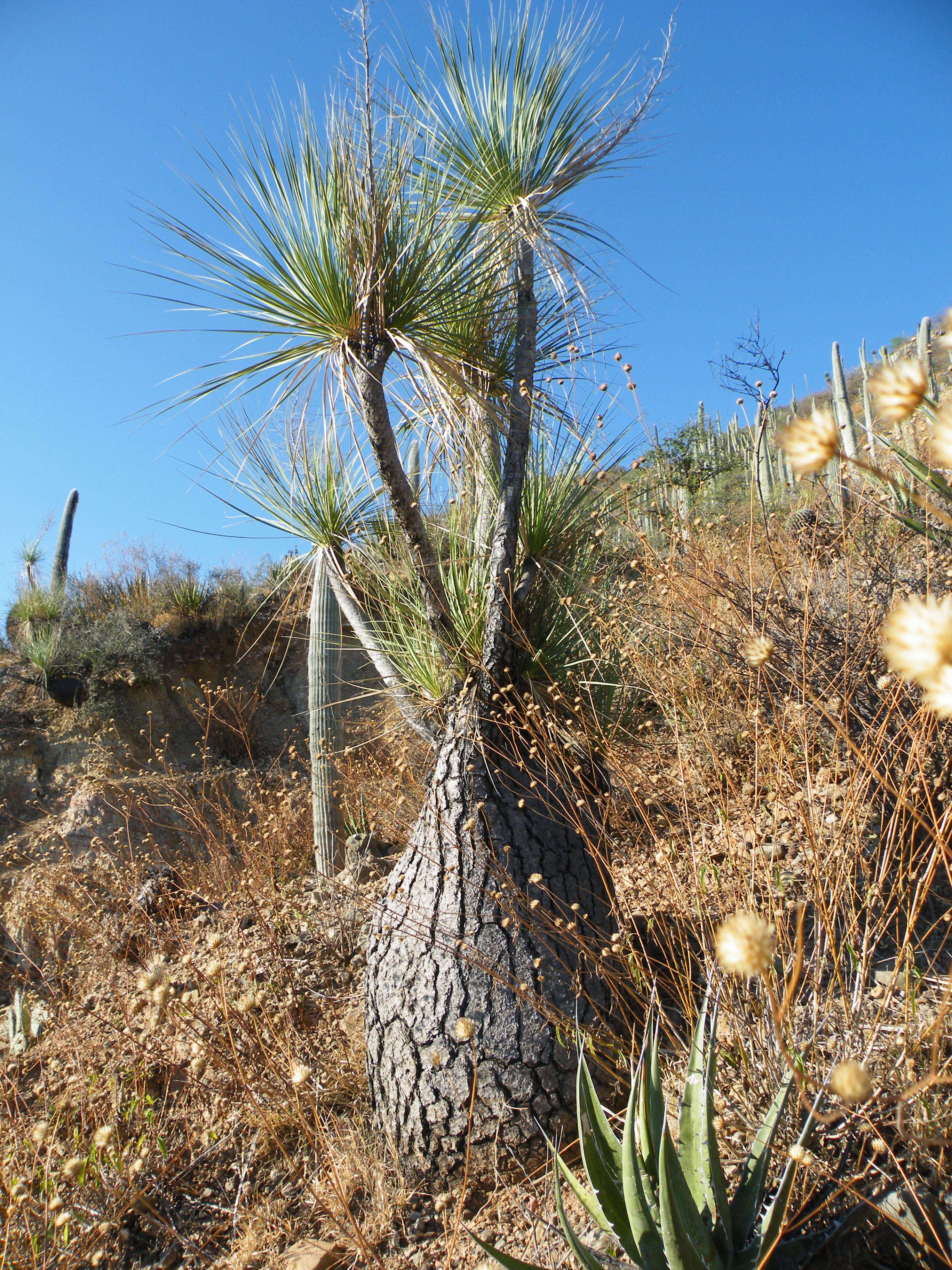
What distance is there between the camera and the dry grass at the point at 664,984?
1.46m

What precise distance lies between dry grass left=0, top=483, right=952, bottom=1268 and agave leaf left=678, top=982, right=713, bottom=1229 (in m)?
0.19

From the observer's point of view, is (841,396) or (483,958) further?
(841,396)

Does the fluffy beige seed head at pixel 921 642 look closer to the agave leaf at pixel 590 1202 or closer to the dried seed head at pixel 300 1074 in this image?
the agave leaf at pixel 590 1202

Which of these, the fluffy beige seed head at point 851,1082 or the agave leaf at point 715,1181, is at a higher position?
the fluffy beige seed head at point 851,1082

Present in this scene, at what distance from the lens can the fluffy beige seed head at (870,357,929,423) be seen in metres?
0.73

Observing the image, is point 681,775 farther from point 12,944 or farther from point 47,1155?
point 12,944

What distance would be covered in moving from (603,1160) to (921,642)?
1.45 m

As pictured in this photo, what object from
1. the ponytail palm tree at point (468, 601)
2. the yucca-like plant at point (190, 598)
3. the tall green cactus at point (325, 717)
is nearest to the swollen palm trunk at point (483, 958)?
the ponytail palm tree at point (468, 601)

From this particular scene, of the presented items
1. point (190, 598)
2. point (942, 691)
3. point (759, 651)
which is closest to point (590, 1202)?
point (759, 651)

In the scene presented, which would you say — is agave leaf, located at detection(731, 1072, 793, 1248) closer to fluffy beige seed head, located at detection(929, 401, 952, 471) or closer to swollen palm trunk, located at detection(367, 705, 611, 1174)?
swollen palm trunk, located at detection(367, 705, 611, 1174)

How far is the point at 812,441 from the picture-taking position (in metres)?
0.79

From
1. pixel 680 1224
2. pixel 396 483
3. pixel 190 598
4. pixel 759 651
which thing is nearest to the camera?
pixel 680 1224

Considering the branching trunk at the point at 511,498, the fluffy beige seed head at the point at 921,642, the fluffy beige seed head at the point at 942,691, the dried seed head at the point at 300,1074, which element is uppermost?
the branching trunk at the point at 511,498

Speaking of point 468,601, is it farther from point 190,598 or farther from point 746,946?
point 190,598
